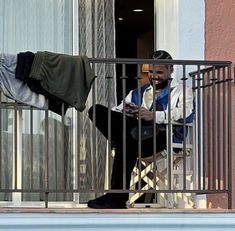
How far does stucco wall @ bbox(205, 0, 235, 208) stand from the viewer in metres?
7.66

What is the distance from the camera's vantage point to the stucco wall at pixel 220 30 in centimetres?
766

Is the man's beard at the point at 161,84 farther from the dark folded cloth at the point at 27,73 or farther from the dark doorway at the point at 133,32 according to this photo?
the dark doorway at the point at 133,32

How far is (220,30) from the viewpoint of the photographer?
25.2ft

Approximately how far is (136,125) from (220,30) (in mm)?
1487

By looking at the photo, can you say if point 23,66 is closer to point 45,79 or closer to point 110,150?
point 45,79

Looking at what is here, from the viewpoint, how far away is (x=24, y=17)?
7.71 meters

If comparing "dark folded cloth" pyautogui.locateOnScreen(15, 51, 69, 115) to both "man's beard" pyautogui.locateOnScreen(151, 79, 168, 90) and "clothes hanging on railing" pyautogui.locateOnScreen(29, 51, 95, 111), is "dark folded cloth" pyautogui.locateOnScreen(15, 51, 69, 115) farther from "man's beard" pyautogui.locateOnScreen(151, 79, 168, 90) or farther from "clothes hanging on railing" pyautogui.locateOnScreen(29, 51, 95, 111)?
"man's beard" pyautogui.locateOnScreen(151, 79, 168, 90)

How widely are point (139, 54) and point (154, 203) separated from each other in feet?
13.4

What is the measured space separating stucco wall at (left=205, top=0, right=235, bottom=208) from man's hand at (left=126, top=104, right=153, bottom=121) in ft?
3.49
